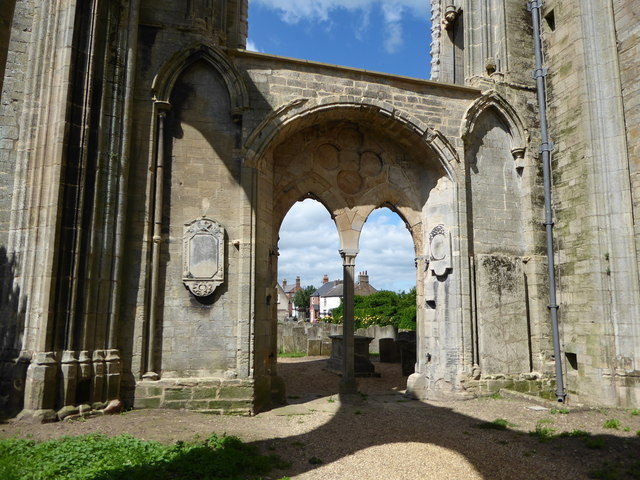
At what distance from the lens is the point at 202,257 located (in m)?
7.20

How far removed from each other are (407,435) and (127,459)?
315cm

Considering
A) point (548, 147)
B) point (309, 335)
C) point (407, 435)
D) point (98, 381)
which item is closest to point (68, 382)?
point (98, 381)

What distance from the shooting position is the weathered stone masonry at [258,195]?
6312mm

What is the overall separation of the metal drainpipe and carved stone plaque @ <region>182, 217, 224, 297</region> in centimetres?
562

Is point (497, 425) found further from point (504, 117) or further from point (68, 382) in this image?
point (504, 117)

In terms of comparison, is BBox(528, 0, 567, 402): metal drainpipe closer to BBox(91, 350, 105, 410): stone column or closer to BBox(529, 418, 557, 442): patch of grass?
BBox(529, 418, 557, 442): patch of grass

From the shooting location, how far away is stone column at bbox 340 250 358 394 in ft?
27.7

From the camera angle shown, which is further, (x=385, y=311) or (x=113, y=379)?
(x=385, y=311)

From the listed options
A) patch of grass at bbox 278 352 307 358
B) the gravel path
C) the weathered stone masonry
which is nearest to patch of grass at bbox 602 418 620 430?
the gravel path

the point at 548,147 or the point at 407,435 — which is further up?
the point at 548,147

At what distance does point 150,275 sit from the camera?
6.95 m

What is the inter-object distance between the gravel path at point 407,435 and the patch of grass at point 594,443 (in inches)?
0.6

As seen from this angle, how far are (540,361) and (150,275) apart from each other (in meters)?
6.65

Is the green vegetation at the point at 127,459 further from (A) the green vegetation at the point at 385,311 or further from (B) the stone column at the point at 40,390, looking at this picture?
(A) the green vegetation at the point at 385,311
